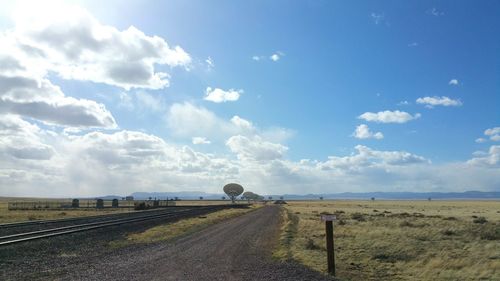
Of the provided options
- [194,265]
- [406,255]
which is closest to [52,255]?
[194,265]

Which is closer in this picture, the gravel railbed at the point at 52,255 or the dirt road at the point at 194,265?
the dirt road at the point at 194,265

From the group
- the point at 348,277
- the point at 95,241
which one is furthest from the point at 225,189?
the point at 348,277

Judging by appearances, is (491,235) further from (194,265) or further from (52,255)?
(52,255)

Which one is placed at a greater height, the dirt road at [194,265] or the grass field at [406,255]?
the dirt road at [194,265]

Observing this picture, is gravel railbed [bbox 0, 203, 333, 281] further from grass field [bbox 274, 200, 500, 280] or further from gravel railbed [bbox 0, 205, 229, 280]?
grass field [bbox 274, 200, 500, 280]

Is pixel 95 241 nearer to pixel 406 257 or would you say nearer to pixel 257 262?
pixel 257 262

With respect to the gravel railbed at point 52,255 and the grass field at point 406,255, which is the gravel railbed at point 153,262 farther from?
the grass field at point 406,255

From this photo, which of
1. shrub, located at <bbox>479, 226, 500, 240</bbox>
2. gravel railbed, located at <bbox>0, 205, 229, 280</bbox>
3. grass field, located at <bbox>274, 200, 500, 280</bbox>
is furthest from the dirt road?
shrub, located at <bbox>479, 226, 500, 240</bbox>

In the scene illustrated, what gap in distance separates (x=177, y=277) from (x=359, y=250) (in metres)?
11.4

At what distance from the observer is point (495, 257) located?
20125mm

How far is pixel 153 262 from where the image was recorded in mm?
16859

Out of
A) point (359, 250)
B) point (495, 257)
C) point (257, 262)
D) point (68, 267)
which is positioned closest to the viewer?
point (68, 267)

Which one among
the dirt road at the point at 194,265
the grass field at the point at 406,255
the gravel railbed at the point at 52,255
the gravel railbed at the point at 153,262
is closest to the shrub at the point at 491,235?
the grass field at the point at 406,255

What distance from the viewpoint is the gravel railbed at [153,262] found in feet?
46.3
